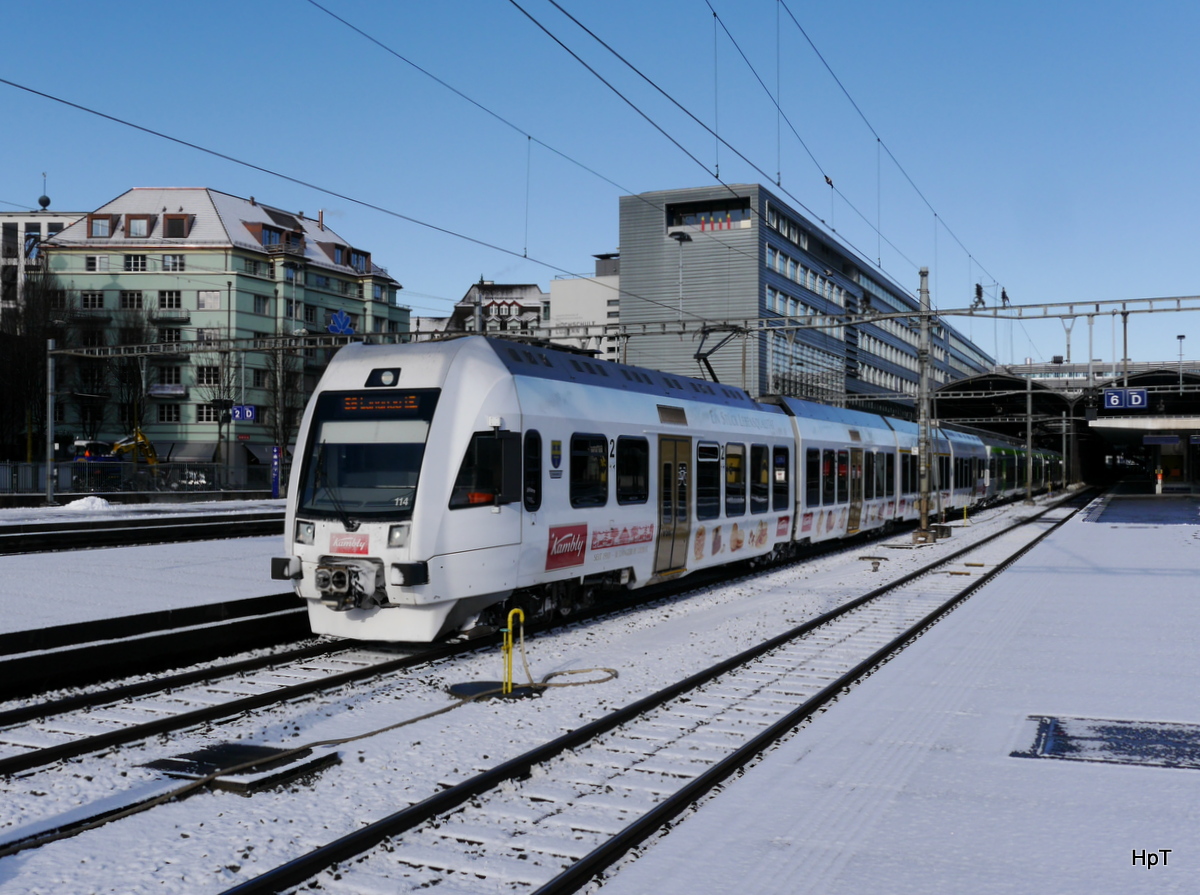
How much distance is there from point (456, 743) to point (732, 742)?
80.9 inches

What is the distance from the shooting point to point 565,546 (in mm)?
12609

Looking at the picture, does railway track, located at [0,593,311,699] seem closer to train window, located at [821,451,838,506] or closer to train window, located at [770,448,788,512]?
train window, located at [770,448,788,512]

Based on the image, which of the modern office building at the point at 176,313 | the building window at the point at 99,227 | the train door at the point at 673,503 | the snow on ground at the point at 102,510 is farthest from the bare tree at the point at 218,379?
the train door at the point at 673,503

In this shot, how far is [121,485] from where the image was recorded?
45.1 meters

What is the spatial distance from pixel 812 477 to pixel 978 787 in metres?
15.5

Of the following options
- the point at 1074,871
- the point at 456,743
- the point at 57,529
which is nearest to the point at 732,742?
the point at 456,743

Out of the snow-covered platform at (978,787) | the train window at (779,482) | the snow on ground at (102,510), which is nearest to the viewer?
the snow-covered platform at (978,787)

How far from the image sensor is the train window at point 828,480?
22844 mm

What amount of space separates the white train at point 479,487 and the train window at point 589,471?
0.03 m

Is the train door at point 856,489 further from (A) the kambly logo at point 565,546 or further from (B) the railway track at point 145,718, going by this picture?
(B) the railway track at point 145,718

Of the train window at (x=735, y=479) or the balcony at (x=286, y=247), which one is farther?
the balcony at (x=286, y=247)

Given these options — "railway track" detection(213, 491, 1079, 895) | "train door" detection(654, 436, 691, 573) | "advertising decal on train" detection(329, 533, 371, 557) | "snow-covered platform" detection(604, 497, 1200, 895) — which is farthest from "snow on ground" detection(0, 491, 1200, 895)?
"train door" detection(654, 436, 691, 573)

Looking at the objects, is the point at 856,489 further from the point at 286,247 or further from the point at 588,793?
the point at 286,247

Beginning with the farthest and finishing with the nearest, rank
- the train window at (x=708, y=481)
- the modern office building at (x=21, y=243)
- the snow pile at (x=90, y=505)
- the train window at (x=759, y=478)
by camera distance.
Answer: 1. the modern office building at (x=21, y=243)
2. the snow pile at (x=90, y=505)
3. the train window at (x=759, y=478)
4. the train window at (x=708, y=481)
